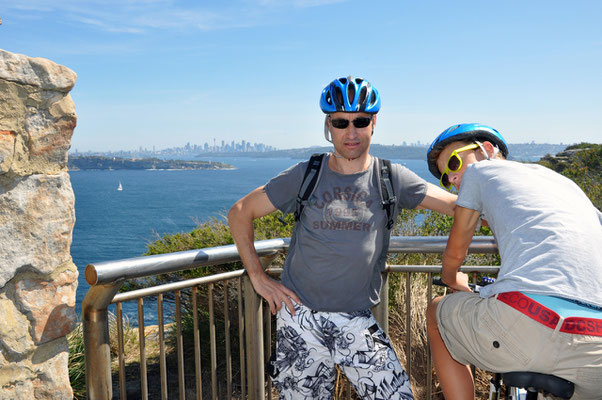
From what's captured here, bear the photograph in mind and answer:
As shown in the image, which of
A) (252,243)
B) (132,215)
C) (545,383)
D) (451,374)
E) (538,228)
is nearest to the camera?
(545,383)

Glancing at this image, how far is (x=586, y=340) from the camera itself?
1806 millimetres

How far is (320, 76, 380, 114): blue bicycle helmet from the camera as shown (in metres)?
2.79

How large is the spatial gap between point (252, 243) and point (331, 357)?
0.73 m

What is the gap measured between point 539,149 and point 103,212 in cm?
15397

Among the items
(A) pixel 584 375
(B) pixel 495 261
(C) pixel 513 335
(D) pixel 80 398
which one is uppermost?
(C) pixel 513 335

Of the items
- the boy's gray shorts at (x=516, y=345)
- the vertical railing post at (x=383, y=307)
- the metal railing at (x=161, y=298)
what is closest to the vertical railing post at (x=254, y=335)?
the metal railing at (x=161, y=298)

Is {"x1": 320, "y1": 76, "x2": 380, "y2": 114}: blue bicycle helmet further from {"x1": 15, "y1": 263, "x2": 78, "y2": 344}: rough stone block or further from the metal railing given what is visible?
{"x1": 15, "y1": 263, "x2": 78, "y2": 344}: rough stone block

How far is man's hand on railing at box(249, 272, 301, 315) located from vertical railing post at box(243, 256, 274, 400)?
9.1 inches

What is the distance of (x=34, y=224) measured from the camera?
6.79ft

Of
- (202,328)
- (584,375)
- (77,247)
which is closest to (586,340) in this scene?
(584,375)

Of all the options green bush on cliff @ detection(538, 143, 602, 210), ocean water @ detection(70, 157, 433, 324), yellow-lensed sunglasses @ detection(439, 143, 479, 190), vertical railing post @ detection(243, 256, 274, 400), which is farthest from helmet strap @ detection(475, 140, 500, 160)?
ocean water @ detection(70, 157, 433, 324)

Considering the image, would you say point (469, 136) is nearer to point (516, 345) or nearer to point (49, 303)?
point (516, 345)

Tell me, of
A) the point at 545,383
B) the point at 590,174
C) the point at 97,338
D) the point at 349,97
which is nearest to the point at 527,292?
the point at 545,383

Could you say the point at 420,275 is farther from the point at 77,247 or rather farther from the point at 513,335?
the point at 77,247
